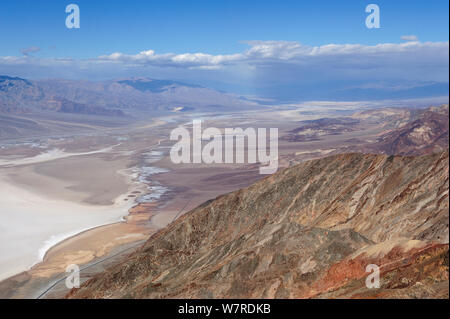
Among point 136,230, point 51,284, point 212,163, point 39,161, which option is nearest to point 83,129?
point 39,161

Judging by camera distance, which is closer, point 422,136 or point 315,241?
point 315,241

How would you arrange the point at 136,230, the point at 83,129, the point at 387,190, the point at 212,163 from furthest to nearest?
the point at 83,129
the point at 212,163
the point at 136,230
the point at 387,190

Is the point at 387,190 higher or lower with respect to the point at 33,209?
higher

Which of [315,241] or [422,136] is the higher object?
[422,136]

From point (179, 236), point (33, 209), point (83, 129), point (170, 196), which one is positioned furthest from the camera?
point (83, 129)

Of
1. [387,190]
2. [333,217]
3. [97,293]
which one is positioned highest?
[387,190]

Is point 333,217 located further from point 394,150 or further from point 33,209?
point 394,150

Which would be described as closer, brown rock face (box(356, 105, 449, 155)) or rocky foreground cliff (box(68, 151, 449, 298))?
rocky foreground cliff (box(68, 151, 449, 298))

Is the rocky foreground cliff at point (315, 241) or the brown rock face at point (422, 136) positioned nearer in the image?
the rocky foreground cliff at point (315, 241)
